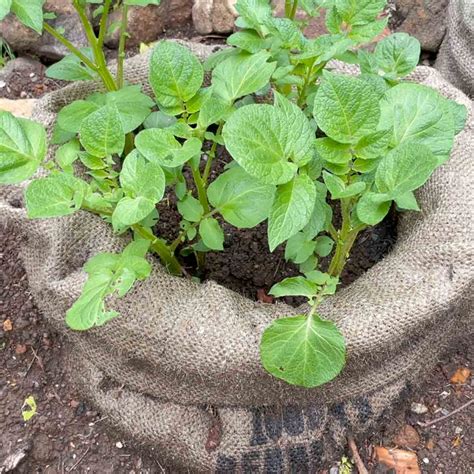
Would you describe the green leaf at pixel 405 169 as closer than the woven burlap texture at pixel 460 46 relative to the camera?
Yes

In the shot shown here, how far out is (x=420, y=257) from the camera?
1.05 metres

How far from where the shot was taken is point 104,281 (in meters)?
0.90

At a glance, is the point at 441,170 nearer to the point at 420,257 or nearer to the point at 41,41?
the point at 420,257

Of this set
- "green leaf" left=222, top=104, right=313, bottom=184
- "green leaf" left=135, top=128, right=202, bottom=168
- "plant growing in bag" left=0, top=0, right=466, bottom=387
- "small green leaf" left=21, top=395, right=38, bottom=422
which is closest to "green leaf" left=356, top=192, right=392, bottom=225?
"plant growing in bag" left=0, top=0, right=466, bottom=387

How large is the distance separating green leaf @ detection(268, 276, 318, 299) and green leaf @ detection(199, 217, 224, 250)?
0.42 ft

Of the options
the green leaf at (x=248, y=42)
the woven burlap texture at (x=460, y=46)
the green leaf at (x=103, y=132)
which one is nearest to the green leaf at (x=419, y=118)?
the green leaf at (x=248, y=42)

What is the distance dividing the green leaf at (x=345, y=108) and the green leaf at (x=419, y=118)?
78 mm

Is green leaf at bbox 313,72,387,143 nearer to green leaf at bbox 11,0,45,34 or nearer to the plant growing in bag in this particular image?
the plant growing in bag

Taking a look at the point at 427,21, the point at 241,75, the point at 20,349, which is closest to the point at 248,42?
the point at 241,75

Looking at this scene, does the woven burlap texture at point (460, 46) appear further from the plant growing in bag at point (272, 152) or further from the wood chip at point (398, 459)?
the wood chip at point (398, 459)

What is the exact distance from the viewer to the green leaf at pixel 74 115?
1104 mm

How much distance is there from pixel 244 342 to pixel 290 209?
270 mm

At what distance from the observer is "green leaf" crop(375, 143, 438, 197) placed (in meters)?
0.82

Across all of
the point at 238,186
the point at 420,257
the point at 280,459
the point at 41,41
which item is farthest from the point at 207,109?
the point at 41,41
